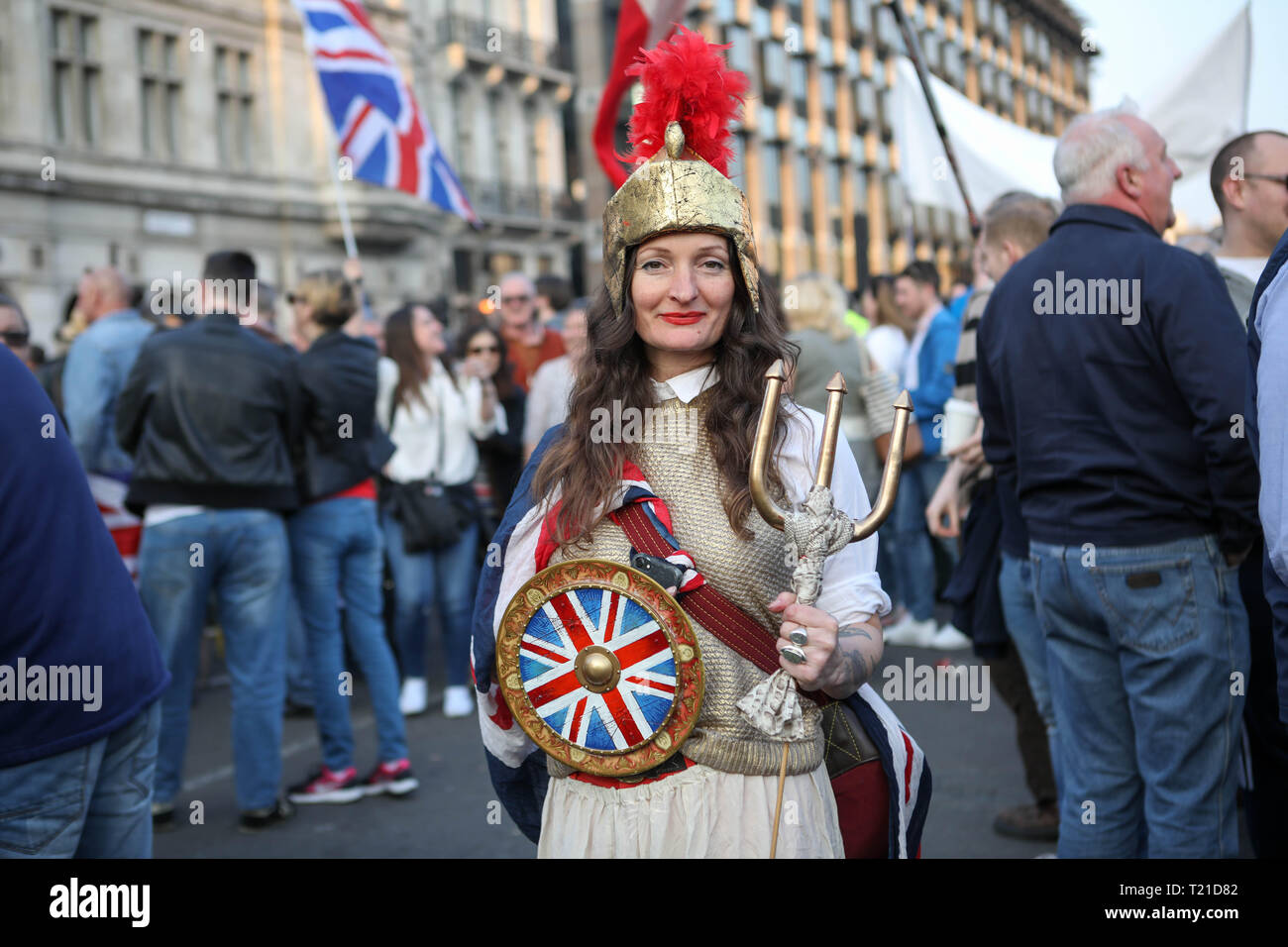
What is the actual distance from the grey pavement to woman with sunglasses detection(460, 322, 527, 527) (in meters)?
1.47

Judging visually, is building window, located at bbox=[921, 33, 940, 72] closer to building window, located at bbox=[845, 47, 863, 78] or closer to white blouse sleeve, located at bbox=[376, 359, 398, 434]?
building window, located at bbox=[845, 47, 863, 78]

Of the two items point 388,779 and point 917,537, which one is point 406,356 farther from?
point 917,537

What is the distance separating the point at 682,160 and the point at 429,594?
4.90 m

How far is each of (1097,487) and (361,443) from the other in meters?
3.30

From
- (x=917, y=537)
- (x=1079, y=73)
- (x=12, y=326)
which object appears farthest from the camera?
(x=1079, y=73)

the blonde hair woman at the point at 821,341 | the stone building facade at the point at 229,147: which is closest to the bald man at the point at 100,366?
the blonde hair woman at the point at 821,341

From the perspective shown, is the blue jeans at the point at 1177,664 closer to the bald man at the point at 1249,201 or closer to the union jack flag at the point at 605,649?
the bald man at the point at 1249,201

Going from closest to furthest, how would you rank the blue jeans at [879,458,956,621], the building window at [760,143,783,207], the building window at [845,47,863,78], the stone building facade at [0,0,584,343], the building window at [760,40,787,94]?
the blue jeans at [879,458,956,621] < the stone building facade at [0,0,584,343] < the building window at [760,143,783,207] < the building window at [760,40,787,94] < the building window at [845,47,863,78]

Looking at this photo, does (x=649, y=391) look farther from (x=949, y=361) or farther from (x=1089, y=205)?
(x=949, y=361)

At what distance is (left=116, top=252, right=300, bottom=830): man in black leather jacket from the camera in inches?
192

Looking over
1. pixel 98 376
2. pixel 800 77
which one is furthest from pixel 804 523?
pixel 800 77

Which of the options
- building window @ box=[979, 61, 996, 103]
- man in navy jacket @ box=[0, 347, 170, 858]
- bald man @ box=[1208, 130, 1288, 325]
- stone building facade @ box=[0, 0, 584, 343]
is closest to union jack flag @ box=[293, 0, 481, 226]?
bald man @ box=[1208, 130, 1288, 325]

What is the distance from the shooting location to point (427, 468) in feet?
21.8
